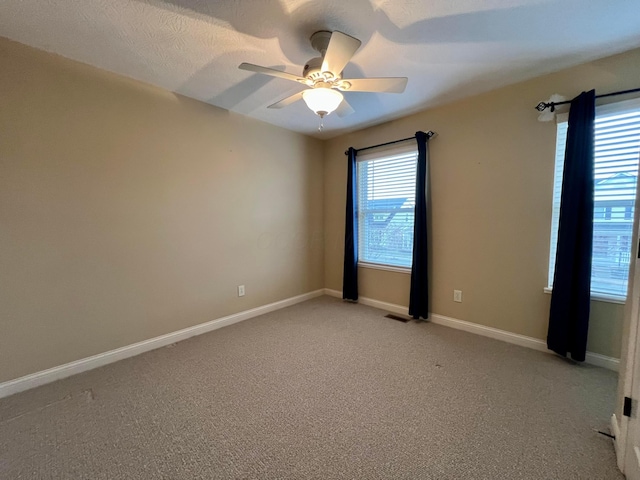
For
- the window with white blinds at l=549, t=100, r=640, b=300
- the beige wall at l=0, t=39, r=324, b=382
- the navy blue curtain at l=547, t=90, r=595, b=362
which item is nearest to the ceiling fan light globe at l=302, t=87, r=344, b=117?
the beige wall at l=0, t=39, r=324, b=382

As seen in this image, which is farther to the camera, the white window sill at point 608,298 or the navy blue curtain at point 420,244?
the navy blue curtain at point 420,244

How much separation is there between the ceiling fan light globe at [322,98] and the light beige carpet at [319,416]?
1.91 meters

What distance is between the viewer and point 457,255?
2.94 meters

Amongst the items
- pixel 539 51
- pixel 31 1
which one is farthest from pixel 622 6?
pixel 31 1

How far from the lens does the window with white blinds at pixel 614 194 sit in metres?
2.04

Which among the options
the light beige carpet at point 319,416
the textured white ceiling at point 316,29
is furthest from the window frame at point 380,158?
the light beige carpet at point 319,416

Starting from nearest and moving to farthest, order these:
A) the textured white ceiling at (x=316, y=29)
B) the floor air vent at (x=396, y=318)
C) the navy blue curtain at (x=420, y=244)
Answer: the textured white ceiling at (x=316, y=29)
the navy blue curtain at (x=420, y=244)
the floor air vent at (x=396, y=318)

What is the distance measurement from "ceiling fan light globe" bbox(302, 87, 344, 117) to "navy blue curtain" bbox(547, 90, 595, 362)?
6.21ft

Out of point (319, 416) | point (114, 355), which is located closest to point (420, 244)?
point (319, 416)

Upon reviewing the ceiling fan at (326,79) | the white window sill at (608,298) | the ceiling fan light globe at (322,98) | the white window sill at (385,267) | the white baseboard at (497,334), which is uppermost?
the ceiling fan at (326,79)

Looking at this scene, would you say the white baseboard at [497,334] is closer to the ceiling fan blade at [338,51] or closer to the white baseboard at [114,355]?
the white baseboard at [114,355]

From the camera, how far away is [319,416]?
1.65 meters

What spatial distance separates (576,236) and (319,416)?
2.32 m

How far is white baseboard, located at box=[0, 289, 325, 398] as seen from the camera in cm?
194
